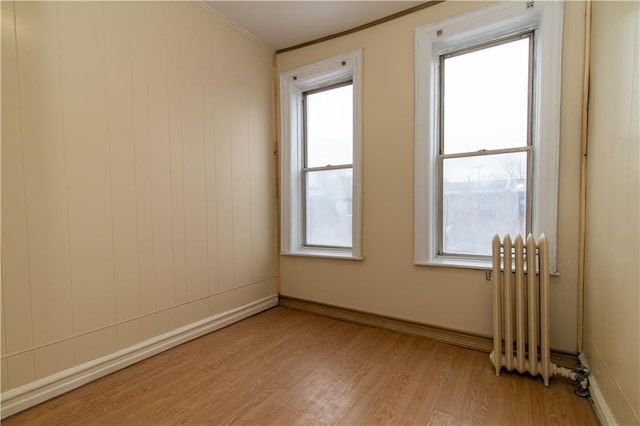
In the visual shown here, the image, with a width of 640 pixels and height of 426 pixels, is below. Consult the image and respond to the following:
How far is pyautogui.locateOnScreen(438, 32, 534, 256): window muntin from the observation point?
6.86 feet

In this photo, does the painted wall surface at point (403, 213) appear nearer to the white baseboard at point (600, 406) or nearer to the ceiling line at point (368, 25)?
the ceiling line at point (368, 25)

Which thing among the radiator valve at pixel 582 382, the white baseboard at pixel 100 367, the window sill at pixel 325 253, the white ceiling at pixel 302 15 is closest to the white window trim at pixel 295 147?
the window sill at pixel 325 253

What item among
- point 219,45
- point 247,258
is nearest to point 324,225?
point 247,258

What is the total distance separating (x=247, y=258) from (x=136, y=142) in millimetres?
1346

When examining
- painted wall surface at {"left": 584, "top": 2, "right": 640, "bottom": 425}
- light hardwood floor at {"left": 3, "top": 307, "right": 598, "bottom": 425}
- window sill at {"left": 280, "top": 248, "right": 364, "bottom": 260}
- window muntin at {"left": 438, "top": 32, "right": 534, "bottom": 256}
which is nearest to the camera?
painted wall surface at {"left": 584, "top": 2, "right": 640, "bottom": 425}

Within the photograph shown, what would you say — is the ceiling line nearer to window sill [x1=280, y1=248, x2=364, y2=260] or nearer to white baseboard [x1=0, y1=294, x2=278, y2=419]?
window sill [x1=280, y1=248, x2=364, y2=260]

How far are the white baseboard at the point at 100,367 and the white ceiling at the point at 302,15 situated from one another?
8.48 ft

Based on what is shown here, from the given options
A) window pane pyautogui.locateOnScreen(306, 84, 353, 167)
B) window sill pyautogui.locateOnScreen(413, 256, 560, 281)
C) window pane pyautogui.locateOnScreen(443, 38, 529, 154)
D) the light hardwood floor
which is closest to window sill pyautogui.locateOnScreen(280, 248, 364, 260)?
window sill pyautogui.locateOnScreen(413, 256, 560, 281)

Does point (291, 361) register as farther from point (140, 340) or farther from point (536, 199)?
point (536, 199)

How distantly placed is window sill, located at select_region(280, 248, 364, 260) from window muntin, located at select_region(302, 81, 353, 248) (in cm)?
6

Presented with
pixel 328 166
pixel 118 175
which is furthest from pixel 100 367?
pixel 328 166

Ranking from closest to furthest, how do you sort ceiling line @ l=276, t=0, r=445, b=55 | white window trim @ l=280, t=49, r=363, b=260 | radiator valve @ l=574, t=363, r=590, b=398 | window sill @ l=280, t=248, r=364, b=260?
radiator valve @ l=574, t=363, r=590, b=398, ceiling line @ l=276, t=0, r=445, b=55, window sill @ l=280, t=248, r=364, b=260, white window trim @ l=280, t=49, r=363, b=260

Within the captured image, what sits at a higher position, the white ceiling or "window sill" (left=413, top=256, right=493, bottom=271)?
the white ceiling

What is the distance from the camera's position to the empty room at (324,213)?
145 cm
